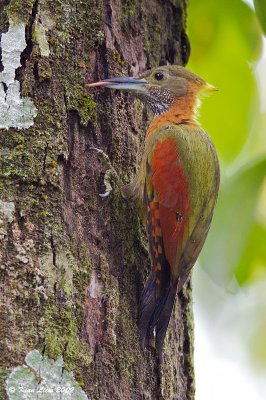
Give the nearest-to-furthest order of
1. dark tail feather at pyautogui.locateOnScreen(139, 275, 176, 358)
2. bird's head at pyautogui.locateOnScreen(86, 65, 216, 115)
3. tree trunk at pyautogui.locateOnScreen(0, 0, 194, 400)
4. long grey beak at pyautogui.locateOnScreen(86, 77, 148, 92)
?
tree trunk at pyautogui.locateOnScreen(0, 0, 194, 400) < dark tail feather at pyautogui.locateOnScreen(139, 275, 176, 358) < long grey beak at pyautogui.locateOnScreen(86, 77, 148, 92) < bird's head at pyautogui.locateOnScreen(86, 65, 216, 115)

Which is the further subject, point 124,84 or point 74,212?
point 124,84

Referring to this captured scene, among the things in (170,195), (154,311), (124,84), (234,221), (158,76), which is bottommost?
(154,311)

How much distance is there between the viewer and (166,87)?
167 inches

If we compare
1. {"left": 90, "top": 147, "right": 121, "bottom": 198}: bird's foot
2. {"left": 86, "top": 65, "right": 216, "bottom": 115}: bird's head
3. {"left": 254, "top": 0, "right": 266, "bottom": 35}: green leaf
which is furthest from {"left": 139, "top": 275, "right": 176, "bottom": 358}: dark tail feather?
{"left": 254, "top": 0, "right": 266, "bottom": 35}: green leaf

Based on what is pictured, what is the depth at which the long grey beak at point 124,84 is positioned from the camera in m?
3.34

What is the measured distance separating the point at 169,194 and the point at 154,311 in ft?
2.30

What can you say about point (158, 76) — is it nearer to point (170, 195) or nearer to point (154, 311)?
point (170, 195)

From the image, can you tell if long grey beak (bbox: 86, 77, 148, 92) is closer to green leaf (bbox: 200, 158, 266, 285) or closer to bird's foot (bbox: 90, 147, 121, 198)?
bird's foot (bbox: 90, 147, 121, 198)

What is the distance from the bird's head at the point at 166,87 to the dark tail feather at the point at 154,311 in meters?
1.05

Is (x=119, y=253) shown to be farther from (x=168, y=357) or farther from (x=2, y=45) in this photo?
(x=2, y=45)

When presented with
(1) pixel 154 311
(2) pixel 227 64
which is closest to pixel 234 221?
(1) pixel 154 311

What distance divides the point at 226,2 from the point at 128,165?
1.08 meters

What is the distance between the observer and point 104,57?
347cm

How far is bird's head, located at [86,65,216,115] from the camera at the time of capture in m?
3.91
